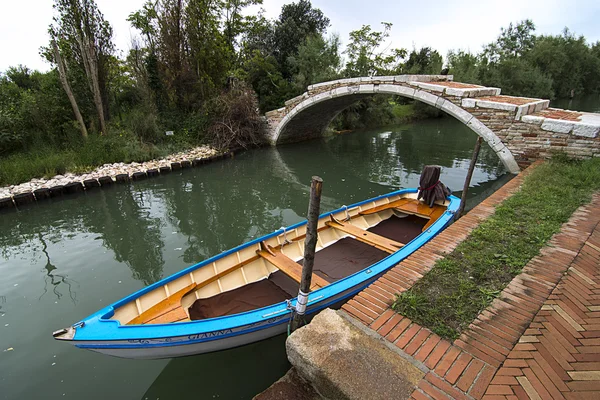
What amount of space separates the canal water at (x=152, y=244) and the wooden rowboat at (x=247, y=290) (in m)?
0.50

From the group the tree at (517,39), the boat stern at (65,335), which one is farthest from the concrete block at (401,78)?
the tree at (517,39)

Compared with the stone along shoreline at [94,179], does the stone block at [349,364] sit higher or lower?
lower

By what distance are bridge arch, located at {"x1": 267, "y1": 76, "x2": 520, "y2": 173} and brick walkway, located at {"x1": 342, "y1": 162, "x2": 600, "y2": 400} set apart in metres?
6.49

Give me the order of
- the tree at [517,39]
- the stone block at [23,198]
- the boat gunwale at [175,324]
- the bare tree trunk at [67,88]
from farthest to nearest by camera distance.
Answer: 1. the tree at [517,39]
2. the bare tree trunk at [67,88]
3. the stone block at [23,198]
4. the boat gunwale at [175,324]

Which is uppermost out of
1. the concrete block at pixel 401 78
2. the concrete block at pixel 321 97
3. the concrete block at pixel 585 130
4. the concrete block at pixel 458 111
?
the concrete block at pixel 401 78

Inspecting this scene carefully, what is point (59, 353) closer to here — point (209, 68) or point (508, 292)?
point (508, 292)

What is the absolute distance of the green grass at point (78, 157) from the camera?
905cm

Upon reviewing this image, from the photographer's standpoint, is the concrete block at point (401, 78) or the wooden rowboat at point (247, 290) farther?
the concrete block at point (401, 78)

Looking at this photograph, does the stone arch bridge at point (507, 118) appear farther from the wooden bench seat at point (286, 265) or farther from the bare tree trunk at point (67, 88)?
the bare tree trunk at point (67, 88)

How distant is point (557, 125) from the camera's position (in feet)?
24.6

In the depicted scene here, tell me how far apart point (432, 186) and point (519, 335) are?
3.93 metres

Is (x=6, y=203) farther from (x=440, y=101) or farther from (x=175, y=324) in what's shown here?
(x=440, y=101)

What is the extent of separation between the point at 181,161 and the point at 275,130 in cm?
601

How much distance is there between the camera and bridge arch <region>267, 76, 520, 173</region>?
354 inches
